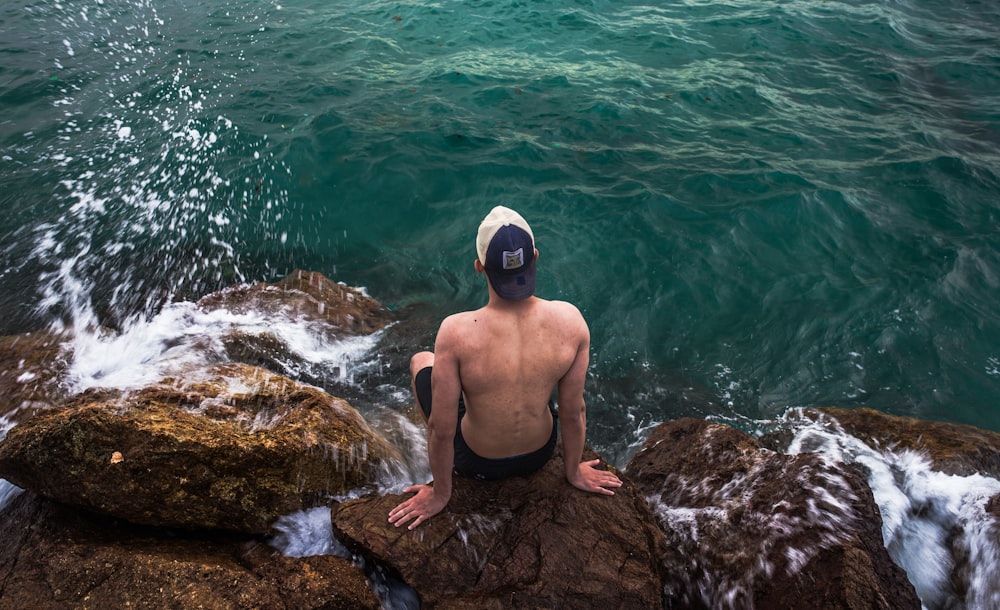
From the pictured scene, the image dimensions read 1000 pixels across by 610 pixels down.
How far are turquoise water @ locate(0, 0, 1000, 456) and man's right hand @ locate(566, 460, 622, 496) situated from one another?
1.87 m

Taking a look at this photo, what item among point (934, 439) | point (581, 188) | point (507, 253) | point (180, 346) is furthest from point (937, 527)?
point (581, 188)

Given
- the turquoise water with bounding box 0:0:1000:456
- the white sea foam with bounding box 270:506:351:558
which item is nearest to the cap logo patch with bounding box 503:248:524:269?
the white sea foam with bounding box 270:506:351:558

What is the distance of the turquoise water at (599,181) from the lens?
237 inches

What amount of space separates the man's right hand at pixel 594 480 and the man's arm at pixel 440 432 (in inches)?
29.2

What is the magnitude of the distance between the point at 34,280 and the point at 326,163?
4.05 m

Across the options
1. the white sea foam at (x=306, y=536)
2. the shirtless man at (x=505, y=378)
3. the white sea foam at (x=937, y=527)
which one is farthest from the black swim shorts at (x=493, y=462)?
the white sea foam at (x=937, y=527)

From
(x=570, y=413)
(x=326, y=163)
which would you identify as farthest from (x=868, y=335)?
(x=326, y=163)

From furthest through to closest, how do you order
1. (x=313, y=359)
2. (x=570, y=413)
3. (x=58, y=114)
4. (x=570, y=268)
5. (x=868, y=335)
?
(x=58, y=114)
(x=570, y=268)
(x=868, y=335)
(x=313, y=359)
(x=570, y=413)

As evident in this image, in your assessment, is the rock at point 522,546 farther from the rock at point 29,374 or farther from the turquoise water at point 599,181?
the rock at point 29,374

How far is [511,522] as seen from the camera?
3.16 metres

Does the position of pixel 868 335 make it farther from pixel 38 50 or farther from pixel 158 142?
pixel 38 50

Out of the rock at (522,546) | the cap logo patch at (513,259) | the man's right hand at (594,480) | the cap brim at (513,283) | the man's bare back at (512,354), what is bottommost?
the rock at (522,546)

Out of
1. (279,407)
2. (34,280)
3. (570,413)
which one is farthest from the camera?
(34,280)

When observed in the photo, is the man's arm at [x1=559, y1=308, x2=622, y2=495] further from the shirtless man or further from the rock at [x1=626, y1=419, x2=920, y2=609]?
the rock at [x1=626, y1=419, x2=920, y2=609]
